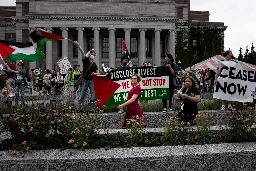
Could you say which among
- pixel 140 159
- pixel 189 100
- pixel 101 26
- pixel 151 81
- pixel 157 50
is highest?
pixel 101 26

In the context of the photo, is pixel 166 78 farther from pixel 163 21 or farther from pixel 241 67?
pixel 163 21

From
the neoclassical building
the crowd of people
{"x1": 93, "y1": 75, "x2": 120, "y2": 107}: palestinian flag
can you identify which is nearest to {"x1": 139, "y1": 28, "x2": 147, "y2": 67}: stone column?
the neoclassical building

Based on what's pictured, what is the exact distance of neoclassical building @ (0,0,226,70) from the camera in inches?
2461

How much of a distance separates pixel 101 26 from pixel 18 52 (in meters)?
53.4

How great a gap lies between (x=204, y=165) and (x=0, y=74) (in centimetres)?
1234

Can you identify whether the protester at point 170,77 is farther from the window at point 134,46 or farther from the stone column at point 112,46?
the window at point 134,46

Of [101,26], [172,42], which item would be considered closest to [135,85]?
[101,26]

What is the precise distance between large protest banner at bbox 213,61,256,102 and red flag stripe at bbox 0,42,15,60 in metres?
5.57

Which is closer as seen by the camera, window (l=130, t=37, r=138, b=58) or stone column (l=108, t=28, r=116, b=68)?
stone column (l=108, t=28, r=116, b=68)

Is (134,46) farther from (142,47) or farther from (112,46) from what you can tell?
(112,46)

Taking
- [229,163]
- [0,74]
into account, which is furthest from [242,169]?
[0,74]

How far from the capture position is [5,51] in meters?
10.8

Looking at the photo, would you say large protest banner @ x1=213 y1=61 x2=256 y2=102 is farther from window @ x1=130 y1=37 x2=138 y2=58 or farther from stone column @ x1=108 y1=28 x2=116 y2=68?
window @ x1=130 y1=37 x2=138 y2=58

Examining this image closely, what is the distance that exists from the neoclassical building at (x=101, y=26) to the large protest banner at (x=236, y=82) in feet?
175
